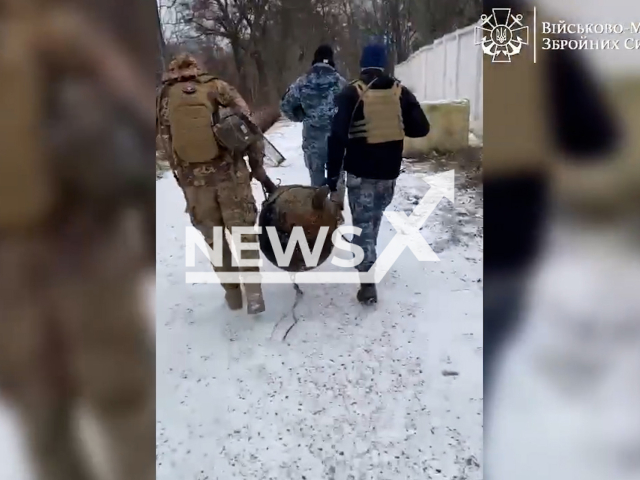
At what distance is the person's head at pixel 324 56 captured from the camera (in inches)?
54.4

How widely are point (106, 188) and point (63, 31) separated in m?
→ 0.35

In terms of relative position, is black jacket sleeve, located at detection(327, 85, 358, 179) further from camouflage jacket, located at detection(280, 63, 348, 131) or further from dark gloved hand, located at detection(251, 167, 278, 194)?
dark gloved hand, located at detection(251, 167, 278, 194)

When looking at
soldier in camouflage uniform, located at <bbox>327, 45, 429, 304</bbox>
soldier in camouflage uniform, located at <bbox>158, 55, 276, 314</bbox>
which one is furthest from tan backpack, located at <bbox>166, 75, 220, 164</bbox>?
soldier in camouflage uniform, located at <bbox>327, 45, 429, 304</bbox>

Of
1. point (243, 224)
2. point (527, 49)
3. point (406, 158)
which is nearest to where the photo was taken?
point (527, 49)

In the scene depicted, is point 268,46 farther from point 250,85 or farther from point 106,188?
point 106,188

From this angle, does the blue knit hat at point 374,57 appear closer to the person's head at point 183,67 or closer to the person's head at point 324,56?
the person's head at point 324,56

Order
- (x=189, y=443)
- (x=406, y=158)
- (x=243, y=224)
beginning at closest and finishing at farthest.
→ (x=189, y=443)
(x=406, y=158)
(x=243, y=224)

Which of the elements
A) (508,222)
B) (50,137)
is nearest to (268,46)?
(50,137)

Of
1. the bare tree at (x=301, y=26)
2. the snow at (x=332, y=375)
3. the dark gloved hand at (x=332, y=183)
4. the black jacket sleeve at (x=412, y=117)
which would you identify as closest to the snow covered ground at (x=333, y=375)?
the snow at (x=332, y=375)

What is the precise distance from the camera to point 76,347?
1.43 m

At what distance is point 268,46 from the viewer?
142cm

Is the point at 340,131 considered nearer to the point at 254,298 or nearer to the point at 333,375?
the point at 254,298

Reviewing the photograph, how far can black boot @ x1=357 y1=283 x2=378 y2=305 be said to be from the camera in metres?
1.49

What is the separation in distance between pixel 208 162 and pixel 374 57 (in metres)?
0.62
